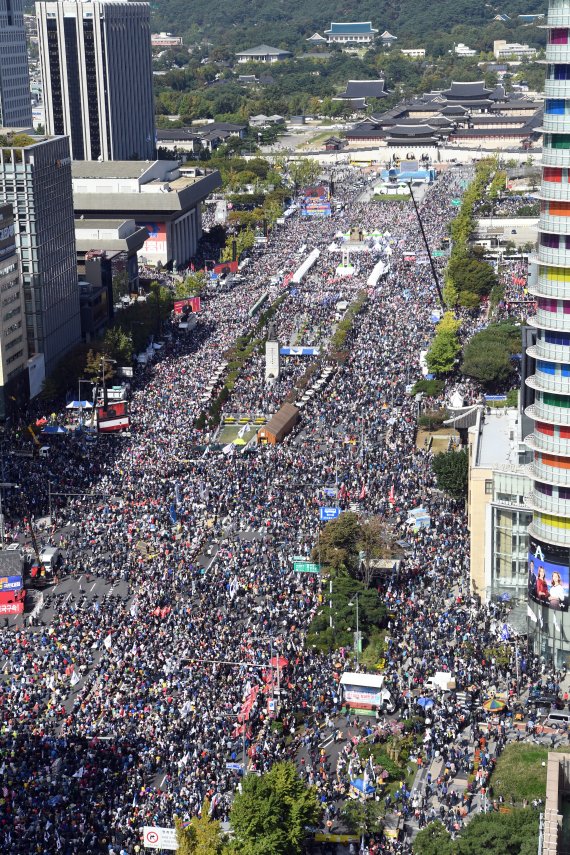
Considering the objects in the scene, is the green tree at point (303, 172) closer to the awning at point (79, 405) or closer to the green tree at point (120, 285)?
the green tree at point (120, 285)

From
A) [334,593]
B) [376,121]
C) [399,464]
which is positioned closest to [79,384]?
[399,464]

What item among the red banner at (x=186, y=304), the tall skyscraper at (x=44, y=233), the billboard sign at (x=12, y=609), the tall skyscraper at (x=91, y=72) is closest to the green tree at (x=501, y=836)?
the billboard sign at (x=12, y=609)

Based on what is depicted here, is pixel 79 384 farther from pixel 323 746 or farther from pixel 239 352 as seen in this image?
pixel 323 746

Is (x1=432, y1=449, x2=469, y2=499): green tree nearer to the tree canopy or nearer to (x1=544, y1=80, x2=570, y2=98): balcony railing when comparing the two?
(x1=544, y1=80, x2=570, y2=98): balcony railing

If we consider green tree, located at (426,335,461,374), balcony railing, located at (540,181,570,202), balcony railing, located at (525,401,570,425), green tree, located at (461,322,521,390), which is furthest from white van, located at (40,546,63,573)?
green tree, located at (426,335,461,374)

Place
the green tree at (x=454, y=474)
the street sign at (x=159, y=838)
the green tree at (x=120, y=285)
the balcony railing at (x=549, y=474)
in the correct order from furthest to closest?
the green tree at (x=120, y=285)
the green tree at (x=454, y=474)
the balcony railing at (x=549, y=474)
the street sign at (x=159, y=838)

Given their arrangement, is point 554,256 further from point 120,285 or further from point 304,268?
point 304,268

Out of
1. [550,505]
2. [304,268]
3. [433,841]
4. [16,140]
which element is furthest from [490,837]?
[304,268]
